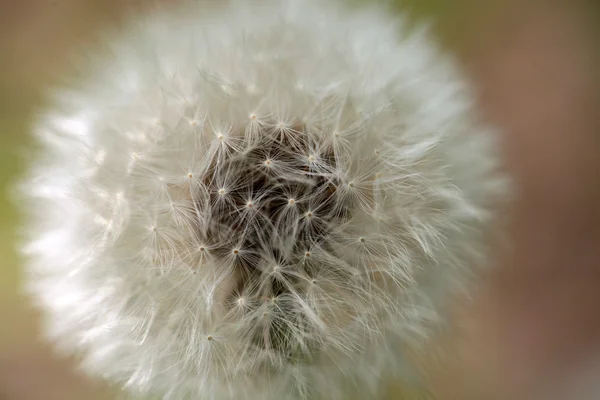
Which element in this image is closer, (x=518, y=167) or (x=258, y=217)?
(x=258, y=217)

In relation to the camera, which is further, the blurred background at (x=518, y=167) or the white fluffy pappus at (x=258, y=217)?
the blurred background at (x=518, y=167)

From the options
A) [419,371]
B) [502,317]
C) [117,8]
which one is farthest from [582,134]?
[117,8]

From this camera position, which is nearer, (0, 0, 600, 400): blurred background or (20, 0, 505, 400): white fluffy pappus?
(20, 0, 505, 400): white fluffy pappus

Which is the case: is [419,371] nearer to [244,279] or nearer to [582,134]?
[244,279]
